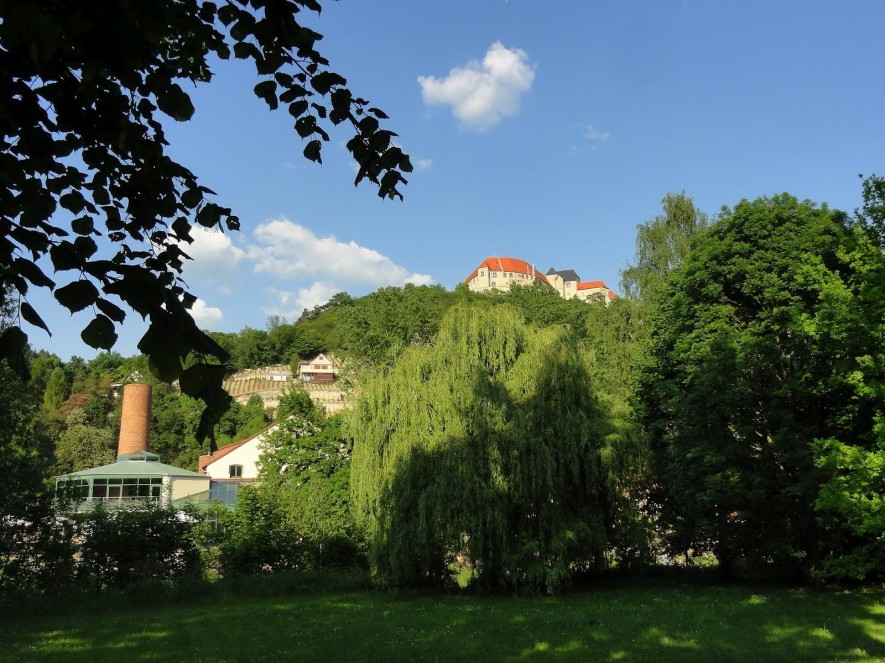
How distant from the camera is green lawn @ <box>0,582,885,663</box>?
31.5 feet

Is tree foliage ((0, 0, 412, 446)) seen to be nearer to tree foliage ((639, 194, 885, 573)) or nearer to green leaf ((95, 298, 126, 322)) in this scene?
green leaf ((95, 298, 126, 322))

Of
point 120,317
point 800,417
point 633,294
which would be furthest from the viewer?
point 633,294

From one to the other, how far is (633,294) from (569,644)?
24.5 metres

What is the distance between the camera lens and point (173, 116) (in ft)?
9.22

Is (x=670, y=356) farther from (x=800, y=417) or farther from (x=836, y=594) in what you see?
(x=836, y=594)

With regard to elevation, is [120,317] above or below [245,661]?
above

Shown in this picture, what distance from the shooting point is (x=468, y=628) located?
37.7 ft

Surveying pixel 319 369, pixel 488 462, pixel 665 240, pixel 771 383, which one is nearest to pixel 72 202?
pixel 488 462

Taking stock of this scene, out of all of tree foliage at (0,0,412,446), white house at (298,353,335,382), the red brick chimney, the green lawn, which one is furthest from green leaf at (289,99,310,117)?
white house at (298,353,335,382)

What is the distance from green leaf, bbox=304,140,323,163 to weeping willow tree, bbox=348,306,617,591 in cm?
1203

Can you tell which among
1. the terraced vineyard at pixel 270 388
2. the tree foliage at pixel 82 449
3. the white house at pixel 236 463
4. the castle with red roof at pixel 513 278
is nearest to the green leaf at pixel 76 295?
the white house at pixel 236 463

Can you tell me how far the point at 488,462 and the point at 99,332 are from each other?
13.6 m

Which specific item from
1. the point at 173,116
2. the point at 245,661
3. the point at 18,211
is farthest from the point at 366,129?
the point at 245,661

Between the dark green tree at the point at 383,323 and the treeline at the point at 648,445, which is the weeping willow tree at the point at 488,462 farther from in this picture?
the dark green tree at the point at 383,323
